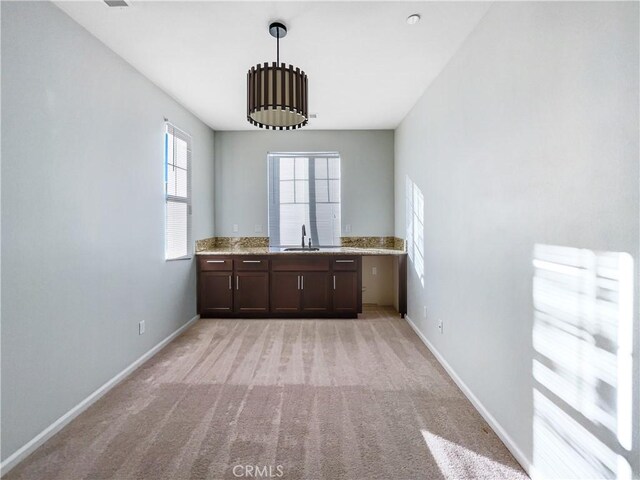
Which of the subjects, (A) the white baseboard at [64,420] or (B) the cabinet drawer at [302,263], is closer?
(A) the white baseboard at [64,420]

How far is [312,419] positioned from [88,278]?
1817 millimetres

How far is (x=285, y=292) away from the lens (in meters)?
4.18

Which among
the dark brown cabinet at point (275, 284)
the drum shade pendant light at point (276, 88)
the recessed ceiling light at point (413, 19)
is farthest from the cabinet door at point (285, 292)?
the recessed ceiling light at point (413, 19)

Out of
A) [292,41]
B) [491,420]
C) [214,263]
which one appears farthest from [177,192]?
[491,420]

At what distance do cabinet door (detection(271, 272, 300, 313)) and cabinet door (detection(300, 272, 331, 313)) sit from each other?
0.29 feet

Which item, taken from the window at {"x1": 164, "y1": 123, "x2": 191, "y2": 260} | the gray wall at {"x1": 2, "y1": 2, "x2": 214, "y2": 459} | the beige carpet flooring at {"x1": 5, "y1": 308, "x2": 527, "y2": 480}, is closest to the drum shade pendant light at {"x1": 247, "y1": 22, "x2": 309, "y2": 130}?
the gray wall at {"x1": 2, "y1": 2, "x2": 214, "y2": 459}

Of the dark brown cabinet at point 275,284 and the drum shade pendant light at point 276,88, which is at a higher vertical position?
the drum shade pendant light at point 276,88

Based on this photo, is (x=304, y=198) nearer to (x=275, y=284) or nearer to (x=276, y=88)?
(x=275, y=284)

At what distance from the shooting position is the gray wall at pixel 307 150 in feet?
15.8

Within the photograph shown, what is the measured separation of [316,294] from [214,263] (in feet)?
4.60

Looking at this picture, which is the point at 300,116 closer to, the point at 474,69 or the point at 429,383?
the point at 474,69

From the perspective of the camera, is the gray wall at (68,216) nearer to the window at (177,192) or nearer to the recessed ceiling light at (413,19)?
the window at (177,192)

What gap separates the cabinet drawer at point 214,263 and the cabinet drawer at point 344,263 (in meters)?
1.37

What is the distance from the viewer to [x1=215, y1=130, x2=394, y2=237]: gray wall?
15.8 feet
